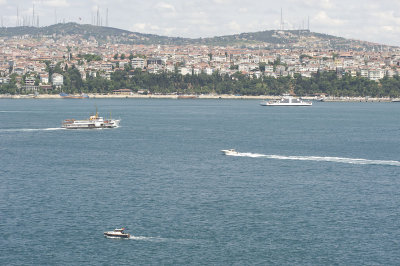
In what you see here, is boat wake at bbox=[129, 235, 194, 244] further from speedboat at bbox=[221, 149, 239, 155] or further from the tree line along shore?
the tree line along shore

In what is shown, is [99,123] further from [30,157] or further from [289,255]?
[289,255]

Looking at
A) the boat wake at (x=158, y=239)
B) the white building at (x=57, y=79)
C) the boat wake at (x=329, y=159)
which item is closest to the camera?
the boat wake at (x=158, y=239)

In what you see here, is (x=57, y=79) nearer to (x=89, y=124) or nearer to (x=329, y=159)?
(x=89, y=124)

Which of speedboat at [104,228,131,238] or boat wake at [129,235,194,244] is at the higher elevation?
speedboat at [104,228,131,238]

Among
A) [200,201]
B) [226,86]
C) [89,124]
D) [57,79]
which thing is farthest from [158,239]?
[57,79]

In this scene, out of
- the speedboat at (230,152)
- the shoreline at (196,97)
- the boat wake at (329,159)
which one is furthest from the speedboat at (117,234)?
the shoreline at (196,97)

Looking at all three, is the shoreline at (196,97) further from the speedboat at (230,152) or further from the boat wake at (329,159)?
the boat wake at (329,159)

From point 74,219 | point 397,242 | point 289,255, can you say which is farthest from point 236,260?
point 74,219

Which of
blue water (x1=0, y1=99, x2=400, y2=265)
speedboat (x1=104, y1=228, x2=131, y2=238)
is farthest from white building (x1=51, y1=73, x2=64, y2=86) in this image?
speedboat (x1=104, y1=228, x2=131, y2=238)
